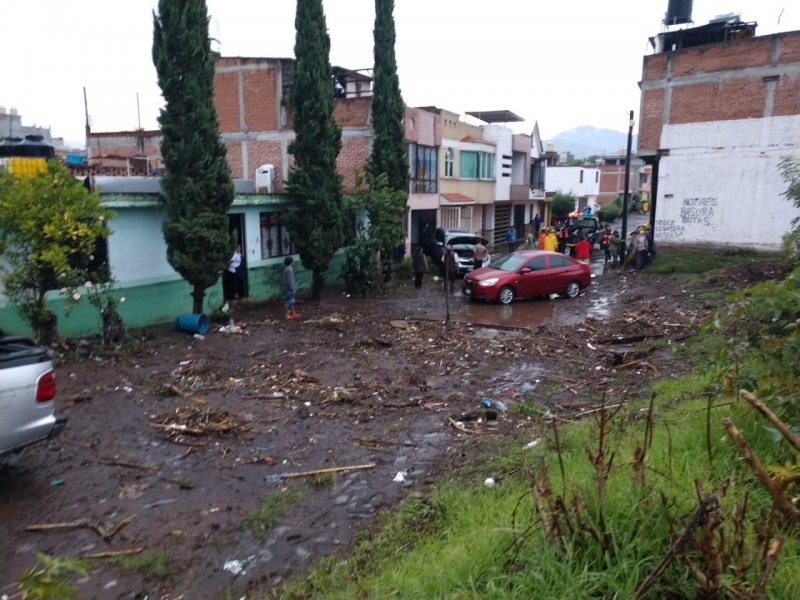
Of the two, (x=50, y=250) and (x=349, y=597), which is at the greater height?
(x=50, y=250)

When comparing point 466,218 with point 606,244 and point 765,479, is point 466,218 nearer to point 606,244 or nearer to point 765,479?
point 606,244

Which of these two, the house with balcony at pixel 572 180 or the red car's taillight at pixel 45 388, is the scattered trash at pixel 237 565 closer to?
the red car's taillight at pixel 45 388

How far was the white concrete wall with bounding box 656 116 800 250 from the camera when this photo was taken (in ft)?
77.0

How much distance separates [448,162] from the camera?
3008 centimetres

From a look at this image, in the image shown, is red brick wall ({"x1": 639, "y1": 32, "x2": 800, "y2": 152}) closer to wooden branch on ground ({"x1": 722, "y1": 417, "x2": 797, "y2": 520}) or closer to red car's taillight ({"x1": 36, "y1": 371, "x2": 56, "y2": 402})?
wooden branch on ground ({"x1": 722, "y1": 417, "x2": 797, "y2": 520})

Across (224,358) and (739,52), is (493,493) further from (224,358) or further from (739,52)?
(739,52)

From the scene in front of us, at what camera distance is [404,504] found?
570cm

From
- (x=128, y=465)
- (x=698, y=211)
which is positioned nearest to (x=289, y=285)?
(x=128, y=465)

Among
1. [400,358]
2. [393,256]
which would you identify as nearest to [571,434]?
[400,358]

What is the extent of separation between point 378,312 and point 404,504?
11.2 m

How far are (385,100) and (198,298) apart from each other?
10.9m

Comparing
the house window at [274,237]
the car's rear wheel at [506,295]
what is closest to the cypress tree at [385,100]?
the house window at [274,237]

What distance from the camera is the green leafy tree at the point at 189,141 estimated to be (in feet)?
43.6

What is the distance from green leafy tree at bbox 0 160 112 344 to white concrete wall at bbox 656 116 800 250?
22504 millimetres
